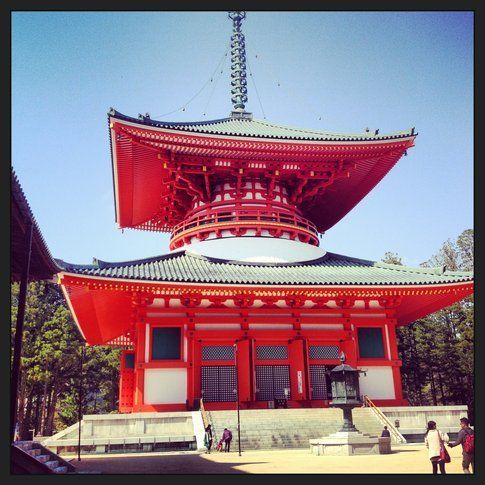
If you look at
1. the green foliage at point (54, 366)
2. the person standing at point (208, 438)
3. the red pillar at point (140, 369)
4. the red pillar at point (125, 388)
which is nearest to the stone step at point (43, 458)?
the person standing at point (208, 438)

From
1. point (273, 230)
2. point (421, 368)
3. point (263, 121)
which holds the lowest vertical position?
point (421, 368)

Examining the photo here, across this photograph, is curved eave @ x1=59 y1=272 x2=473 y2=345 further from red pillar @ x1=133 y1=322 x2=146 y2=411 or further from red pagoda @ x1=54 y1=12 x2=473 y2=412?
red pillar @ x1=133 y1=322 x2=146 y2=411

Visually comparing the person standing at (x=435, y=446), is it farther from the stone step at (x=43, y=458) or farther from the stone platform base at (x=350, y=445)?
the stone step at (x=43, y=458)

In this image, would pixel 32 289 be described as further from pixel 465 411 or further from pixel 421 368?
pixel 465 411

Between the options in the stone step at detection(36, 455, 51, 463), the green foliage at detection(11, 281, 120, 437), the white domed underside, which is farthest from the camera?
the green foliage at detection(11, 281, 120, 437)

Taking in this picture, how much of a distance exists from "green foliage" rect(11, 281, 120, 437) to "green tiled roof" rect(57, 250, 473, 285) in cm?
1898

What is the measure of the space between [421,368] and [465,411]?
21.9 meters

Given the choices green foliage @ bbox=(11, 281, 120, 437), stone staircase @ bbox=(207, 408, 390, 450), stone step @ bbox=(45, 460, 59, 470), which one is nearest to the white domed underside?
stone staircase @ bbox=(207, 408, 390, 450)

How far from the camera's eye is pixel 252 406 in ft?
63.3

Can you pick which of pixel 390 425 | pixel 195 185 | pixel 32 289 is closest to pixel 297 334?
pixel 390 425

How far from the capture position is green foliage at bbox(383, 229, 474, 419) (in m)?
36.7

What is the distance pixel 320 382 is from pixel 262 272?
5.26 metres

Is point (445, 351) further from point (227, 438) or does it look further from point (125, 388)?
point (227, 438)

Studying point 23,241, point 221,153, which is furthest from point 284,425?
point 221,153
